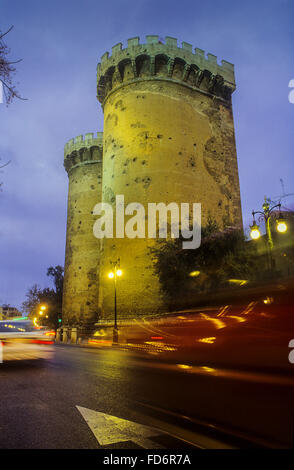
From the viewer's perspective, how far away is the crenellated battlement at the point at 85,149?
31.1 meters

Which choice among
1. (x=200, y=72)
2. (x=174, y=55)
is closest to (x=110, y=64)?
(x=174, y=55)

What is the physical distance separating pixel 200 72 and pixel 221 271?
15131mm

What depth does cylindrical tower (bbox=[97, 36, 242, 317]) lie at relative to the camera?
20.8 metres

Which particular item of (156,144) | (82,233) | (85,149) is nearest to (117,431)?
(156,144)

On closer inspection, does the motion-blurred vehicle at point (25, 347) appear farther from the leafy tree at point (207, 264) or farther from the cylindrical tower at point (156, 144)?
the leafy tree at point (207, 264)

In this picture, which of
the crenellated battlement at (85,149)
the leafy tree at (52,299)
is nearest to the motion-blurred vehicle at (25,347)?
the leafy tree at (52,299)

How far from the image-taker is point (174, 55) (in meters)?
22.3

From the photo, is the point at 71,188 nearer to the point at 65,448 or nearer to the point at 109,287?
the point at 109,287

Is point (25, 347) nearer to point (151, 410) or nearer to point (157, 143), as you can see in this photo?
point (151, 410)

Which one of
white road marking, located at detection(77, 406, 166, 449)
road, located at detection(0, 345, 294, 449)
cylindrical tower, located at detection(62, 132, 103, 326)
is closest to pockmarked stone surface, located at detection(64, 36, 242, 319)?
cylindrical tower, located at detection(62, 132, 103, 326)

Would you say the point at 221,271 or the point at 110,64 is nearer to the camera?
the point at 221,271

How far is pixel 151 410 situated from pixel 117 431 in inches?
25.2

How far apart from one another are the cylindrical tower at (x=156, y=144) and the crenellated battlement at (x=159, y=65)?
2.4 inches

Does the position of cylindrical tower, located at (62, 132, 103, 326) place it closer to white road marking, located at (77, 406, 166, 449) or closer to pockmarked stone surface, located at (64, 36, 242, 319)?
pockmarked stone surface, located at (64, 36, 242, 319)
